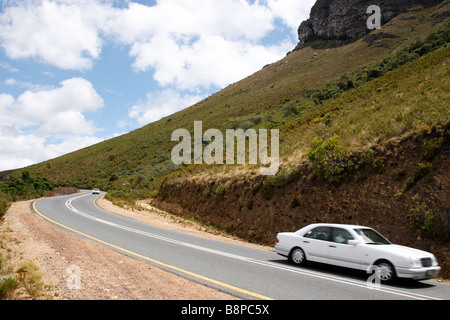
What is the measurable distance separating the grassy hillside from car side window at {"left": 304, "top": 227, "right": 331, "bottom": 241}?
23.2 ft

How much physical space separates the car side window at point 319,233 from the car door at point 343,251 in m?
0.15

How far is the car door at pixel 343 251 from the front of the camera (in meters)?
7.81

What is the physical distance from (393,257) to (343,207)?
5.75 meters

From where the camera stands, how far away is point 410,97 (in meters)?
18.2

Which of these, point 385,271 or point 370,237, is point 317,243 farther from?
point 385,271

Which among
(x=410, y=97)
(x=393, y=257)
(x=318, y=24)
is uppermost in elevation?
(x=318, y=24)

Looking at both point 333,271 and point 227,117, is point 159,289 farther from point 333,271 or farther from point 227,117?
point 227,117

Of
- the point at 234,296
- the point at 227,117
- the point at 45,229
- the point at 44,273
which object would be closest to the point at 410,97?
the point at 234,296

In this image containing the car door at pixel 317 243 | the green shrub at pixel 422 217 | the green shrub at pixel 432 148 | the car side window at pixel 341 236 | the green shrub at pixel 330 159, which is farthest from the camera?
the green shrub at pixel 330 159

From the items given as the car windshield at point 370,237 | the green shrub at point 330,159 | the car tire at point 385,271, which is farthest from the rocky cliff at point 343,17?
the car tire at point 385,271

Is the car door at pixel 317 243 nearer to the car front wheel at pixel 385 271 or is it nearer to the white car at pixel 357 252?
the white car at pixel 357 252

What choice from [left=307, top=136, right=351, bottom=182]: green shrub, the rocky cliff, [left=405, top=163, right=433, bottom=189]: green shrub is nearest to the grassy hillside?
[left=307, top=136, right=351, bottom=182]: green shrub

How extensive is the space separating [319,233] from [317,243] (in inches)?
12.1

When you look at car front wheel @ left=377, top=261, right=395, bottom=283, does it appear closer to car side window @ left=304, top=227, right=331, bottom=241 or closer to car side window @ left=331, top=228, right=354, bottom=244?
car side window @ left=331, top=228, right=354, bottom=244
